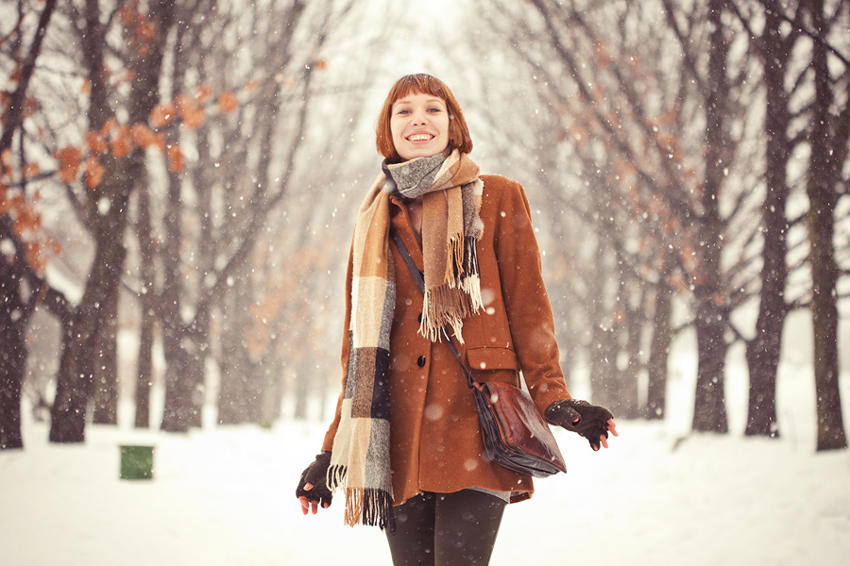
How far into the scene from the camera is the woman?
2182mm

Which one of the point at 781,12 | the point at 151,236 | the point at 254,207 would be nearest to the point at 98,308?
the point at 151,236

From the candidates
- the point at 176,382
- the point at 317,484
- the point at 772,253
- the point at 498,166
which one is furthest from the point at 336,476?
the point at 498,166

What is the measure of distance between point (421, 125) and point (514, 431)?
101 cm

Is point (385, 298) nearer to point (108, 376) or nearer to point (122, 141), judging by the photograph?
point (122, 141)

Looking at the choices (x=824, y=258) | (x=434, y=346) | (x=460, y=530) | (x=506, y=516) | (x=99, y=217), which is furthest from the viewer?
(x=99, y=217)

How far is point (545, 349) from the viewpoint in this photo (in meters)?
2.24

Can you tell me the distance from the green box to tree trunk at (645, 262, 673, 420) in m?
→ 8.47

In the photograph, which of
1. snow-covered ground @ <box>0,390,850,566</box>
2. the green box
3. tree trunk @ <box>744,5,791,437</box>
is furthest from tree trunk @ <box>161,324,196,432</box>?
tree trunk @ <box>744,5,791,437</box>

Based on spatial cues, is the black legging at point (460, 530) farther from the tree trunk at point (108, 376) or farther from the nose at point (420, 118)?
the tree trunk at point (108, 376)

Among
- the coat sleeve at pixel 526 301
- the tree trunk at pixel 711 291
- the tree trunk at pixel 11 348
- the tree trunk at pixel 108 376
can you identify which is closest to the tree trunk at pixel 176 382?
the tree trunk at pixel 108 376

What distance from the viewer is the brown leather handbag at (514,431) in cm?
206

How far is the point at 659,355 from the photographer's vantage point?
13.0m

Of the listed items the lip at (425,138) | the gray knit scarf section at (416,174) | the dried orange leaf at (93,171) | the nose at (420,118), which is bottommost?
the gray knit scarf section at (416,174)

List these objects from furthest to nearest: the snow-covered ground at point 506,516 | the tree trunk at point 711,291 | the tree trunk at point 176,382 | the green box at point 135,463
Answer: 1. the tree trunk at point 176,382
2. the tree trunk at point 711,291
3. the green box at point 135,463
4. the snow-covered ground at point 506,516
